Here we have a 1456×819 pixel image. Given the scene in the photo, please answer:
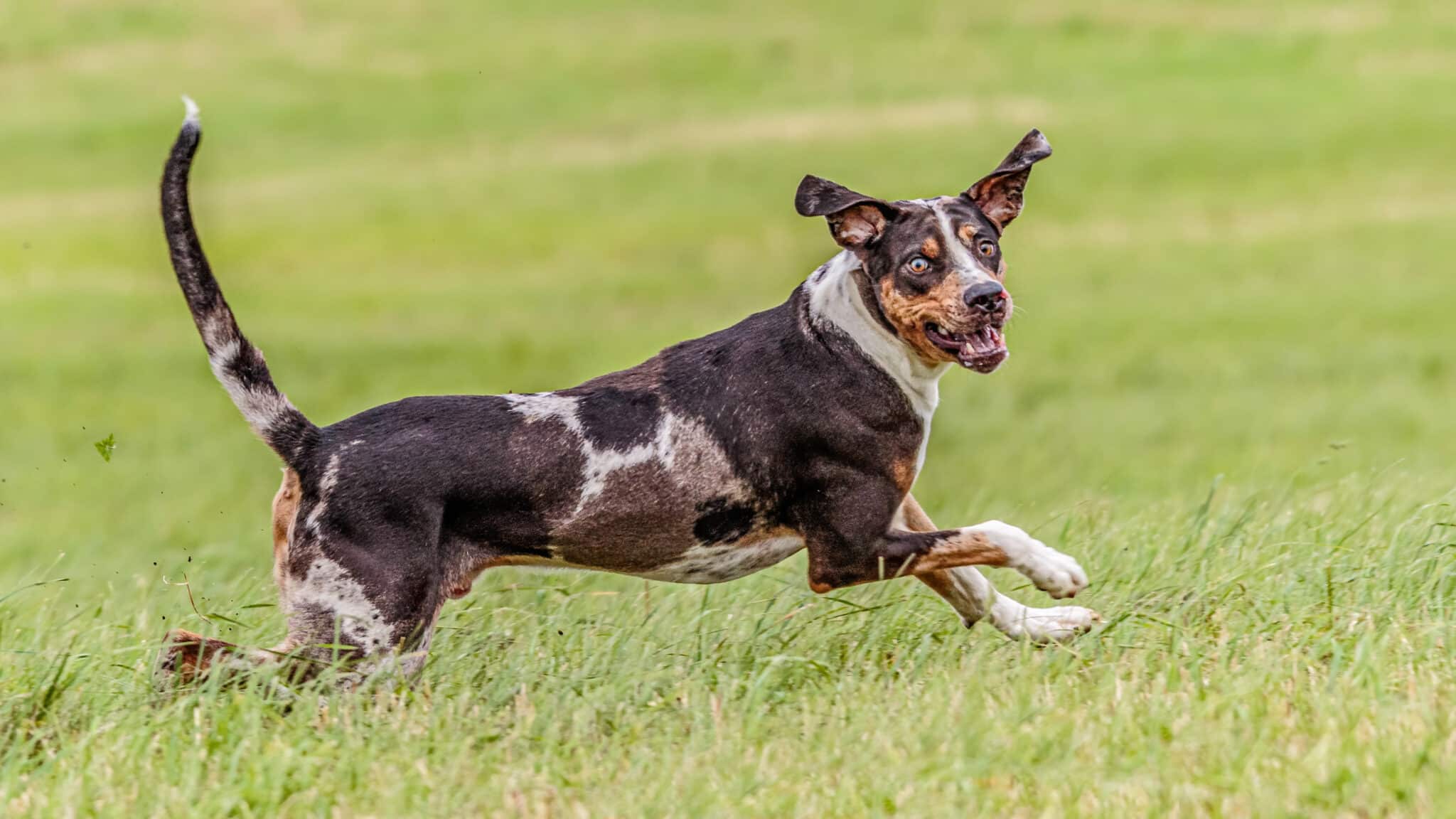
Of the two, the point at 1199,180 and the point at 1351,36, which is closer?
the point at 1199,180

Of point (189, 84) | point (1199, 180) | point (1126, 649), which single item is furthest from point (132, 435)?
point (189, 84)

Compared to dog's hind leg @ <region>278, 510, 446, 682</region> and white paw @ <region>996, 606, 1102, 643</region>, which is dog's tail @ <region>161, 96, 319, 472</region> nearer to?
dog's hind leg @ <region>278, 510, 446, 682</region>

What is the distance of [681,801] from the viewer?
16.4ft

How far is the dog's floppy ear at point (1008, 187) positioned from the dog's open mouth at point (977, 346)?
2.21 feet

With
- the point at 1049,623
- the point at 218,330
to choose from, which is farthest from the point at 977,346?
the point at 218,330

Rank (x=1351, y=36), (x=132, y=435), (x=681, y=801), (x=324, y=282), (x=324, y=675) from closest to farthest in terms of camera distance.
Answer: (x=681, y=801) < (x=324, y=675) < (x=132, y=435) < (x=324, y=282) < (x=1351, y=36)

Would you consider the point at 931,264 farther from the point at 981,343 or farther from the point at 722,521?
the point at 722,521

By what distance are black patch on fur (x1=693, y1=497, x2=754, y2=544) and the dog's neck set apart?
2.32 ft

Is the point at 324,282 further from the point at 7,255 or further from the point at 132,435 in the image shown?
the point at 132,435

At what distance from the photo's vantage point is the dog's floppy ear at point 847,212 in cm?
635

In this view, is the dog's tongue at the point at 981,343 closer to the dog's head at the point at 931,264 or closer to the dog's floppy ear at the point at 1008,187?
the dog's head at the point at 931,264

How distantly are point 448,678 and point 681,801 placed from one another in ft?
5.10

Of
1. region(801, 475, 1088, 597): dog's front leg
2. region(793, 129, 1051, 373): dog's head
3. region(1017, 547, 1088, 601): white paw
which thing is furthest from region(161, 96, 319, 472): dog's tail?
region(1017, 547, 1088, 601): white paw

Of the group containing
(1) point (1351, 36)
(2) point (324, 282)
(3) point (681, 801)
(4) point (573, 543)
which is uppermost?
(1) point (1351, 36)
